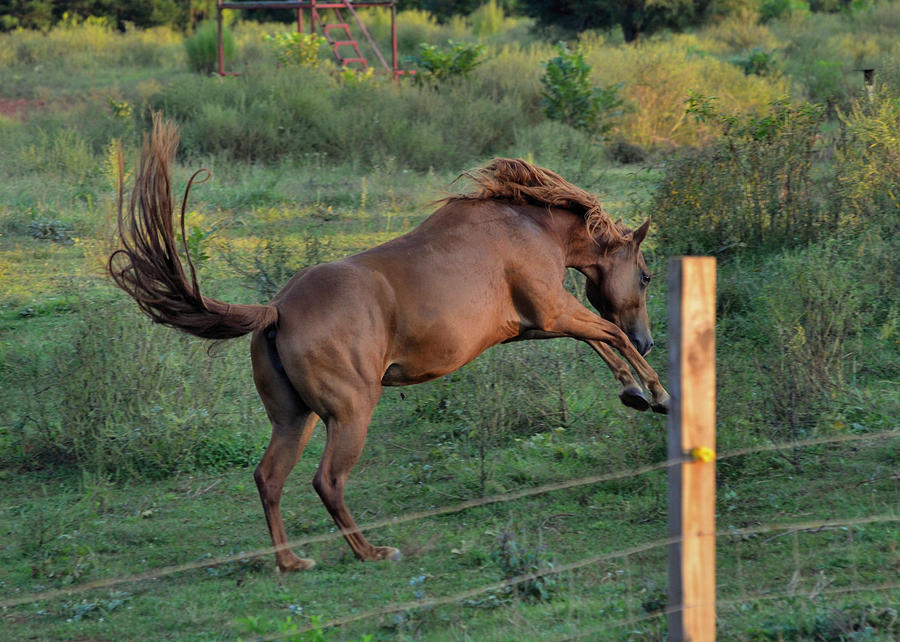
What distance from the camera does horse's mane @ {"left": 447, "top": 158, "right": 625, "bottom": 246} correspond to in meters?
5.68

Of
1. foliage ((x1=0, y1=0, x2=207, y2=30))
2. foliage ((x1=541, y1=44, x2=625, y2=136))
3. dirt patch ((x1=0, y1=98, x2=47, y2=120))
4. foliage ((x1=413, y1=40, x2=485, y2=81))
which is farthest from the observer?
foliage ((x1=0, y1=0, x2=207, y2=30))

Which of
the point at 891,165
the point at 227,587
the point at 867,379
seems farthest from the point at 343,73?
the point at 227,587

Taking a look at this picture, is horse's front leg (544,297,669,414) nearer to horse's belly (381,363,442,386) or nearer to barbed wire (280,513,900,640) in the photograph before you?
horse's belly (381,363,442,386)

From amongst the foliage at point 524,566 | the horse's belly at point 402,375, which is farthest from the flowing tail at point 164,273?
the foliage at point 524,566

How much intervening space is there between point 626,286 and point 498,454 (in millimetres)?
1234

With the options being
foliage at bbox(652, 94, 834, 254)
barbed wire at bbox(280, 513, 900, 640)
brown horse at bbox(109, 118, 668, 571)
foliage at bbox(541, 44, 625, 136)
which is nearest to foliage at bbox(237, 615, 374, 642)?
barbed wire at bbox(280, 513, 900, 640)

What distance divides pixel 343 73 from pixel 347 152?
321 centimetres

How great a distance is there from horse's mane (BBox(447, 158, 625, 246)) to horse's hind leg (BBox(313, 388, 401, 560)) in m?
1.47

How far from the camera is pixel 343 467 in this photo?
4832mm

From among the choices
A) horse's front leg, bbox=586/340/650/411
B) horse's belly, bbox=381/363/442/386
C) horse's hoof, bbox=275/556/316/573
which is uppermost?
horse's belly, bbox=381/363/442/386

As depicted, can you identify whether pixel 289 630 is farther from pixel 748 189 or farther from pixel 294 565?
pixel 748 189

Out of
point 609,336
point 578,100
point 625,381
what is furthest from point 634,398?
point 578,100

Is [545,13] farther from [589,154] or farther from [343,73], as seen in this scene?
[589,154]

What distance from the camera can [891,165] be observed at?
7707mm
